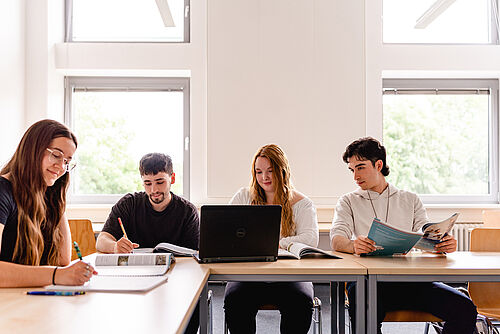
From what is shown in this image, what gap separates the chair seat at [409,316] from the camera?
2.13 meters

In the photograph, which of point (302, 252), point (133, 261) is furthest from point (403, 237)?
point (133, 261)

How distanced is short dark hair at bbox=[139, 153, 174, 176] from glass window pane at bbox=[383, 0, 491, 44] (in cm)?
323

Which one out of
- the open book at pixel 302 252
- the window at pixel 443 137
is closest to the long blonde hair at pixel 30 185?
the open book at pixel 302 252

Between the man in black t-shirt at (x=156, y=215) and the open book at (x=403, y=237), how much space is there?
987 millimetres

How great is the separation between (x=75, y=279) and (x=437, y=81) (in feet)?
14.4

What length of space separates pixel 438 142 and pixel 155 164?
3.44 meters

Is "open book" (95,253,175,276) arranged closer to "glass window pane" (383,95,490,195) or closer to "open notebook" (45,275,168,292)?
"open notebook" (45,275,168,292)

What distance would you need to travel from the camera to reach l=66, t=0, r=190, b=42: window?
4.87 m

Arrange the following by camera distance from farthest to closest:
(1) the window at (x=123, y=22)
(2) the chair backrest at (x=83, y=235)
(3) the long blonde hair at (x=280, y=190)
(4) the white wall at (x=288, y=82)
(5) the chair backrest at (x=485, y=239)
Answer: (1) the window at (x=123, y=22) < (4) the white wall at (x=288, y=82) < (2) the chair backrest at (x=83, y=235) < (3) the long blonde hair at (x=280, y=190) < (5) the chair backrest at (x=485, y=239)

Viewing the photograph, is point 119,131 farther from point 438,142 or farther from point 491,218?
point 491,218

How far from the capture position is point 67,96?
4883 millimetres

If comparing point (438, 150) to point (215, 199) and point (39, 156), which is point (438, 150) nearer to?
point (215, 199)

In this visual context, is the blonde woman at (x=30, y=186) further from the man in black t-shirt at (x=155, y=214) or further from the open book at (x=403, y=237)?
the open book at (x=403, y=237)

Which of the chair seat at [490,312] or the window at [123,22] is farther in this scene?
the window at [123,22]
